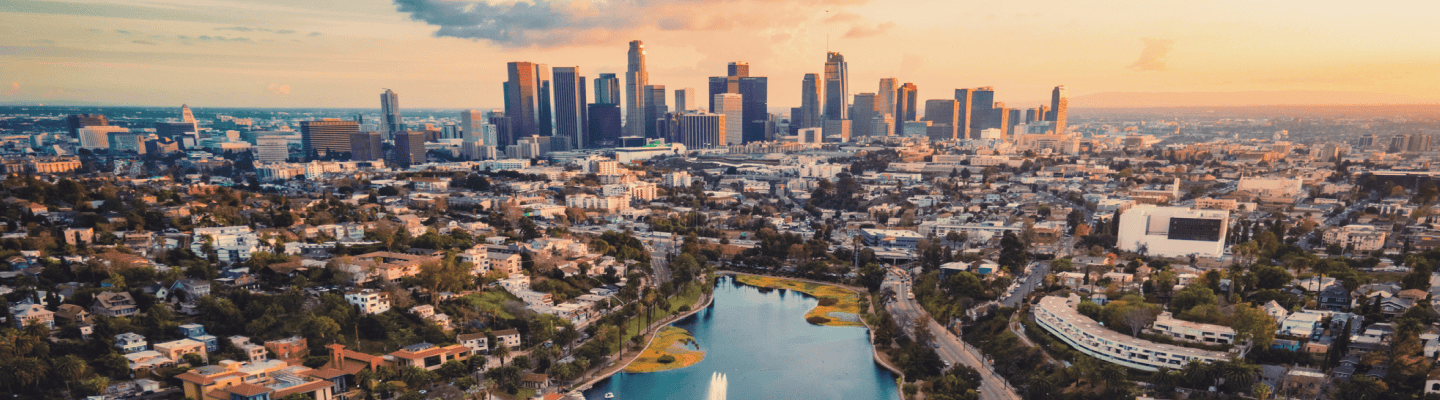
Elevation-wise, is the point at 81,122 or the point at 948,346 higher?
the point at 81,122

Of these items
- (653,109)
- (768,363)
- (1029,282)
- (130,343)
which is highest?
(653,109)

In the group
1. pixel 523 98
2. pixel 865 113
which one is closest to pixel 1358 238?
pixel 865 113

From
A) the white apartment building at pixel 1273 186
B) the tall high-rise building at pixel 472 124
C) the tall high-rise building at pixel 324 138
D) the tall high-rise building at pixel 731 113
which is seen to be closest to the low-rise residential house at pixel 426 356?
the white apartment building at pixel 1273 186

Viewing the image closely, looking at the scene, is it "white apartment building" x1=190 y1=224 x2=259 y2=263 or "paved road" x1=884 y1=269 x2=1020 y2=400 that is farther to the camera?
"white apartment building" x1=190 y1=224 x2=259 y2=263

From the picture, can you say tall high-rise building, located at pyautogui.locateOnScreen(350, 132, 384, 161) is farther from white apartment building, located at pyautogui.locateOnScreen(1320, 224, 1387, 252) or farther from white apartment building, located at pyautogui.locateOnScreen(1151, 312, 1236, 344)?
white apartment building, located at pyautogui.locateOnScreen(1320, 224, 1387, 252)

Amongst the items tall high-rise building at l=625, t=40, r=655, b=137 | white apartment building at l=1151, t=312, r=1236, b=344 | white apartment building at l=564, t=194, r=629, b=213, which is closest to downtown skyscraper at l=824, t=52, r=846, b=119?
tall high-rise building at l=625, t=40, r=655, b=137

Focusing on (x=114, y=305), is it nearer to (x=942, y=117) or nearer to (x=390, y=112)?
(x=390, y=112)
